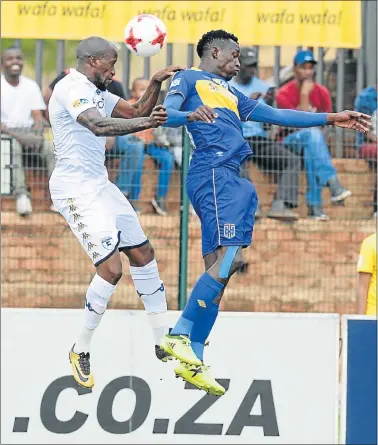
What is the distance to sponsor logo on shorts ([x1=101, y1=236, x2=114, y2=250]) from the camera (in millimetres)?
10656

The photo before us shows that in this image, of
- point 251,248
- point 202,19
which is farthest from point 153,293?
point 202,19

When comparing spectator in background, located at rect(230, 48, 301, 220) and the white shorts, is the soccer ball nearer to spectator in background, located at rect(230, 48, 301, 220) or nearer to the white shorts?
the white shorts

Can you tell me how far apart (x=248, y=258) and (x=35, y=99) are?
2.98 meters

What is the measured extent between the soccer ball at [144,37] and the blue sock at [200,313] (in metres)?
1.73

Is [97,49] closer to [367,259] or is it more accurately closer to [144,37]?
[144,37]

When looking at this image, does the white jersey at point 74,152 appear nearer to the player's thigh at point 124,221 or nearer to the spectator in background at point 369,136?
the player's thigh at point 124,221

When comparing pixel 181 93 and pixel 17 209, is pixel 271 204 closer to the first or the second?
pixel 17 209

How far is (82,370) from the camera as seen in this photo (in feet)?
36.1

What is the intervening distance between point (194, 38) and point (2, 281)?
11.1ft

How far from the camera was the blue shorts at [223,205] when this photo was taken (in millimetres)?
10438

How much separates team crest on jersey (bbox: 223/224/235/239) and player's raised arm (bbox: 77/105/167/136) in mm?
1033

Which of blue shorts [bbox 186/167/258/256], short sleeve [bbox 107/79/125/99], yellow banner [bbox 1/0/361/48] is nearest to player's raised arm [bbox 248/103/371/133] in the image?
blue shorts [bbox 186/167/258/256]

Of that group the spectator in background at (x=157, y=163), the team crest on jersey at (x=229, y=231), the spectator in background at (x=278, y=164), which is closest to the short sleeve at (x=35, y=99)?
the spectator in background at (x=157, y=163)

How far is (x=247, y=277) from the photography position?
15.2m
